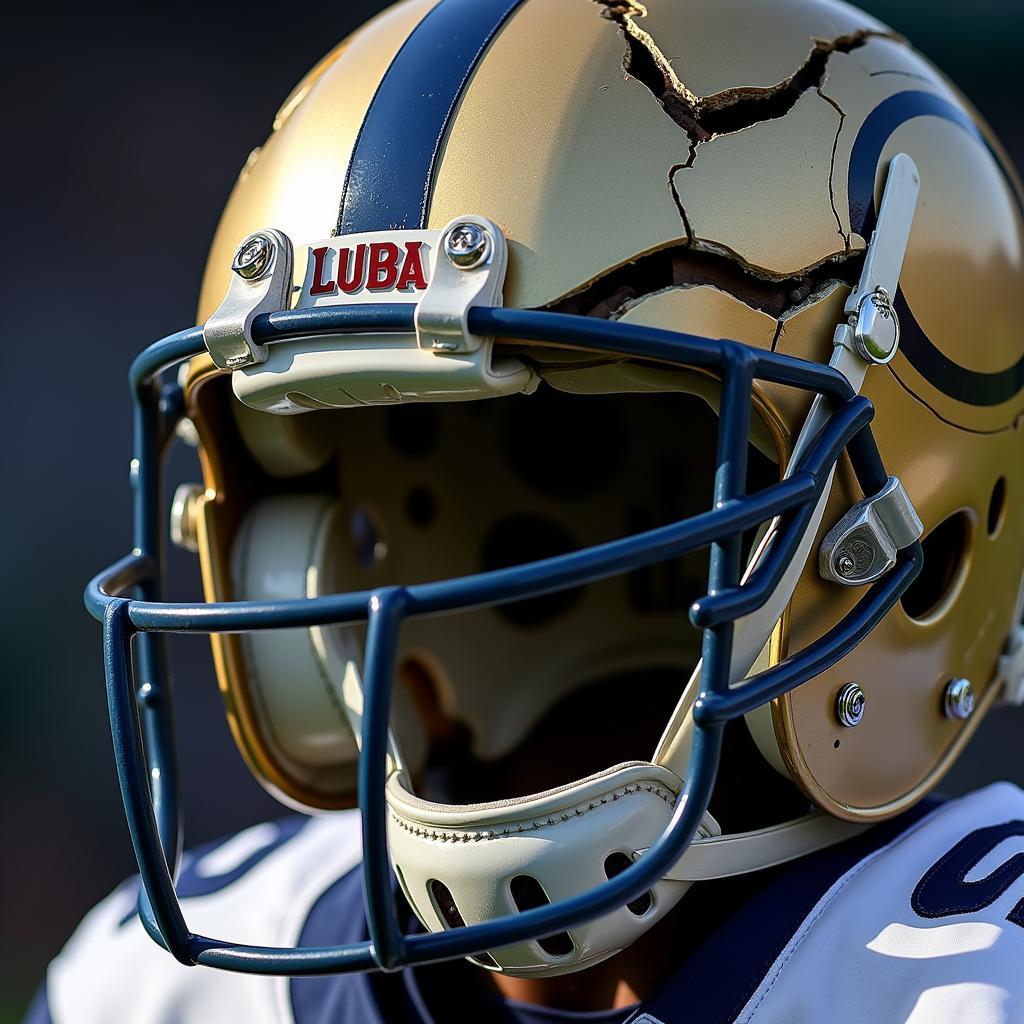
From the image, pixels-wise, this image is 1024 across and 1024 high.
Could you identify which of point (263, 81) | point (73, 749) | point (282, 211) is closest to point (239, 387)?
point (282, 211)

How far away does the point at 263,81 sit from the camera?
13.7ft

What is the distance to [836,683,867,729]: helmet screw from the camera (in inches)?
37.0

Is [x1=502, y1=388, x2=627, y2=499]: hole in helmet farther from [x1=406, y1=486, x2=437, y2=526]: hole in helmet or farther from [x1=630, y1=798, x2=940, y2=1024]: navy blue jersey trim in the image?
[x1=630, y1=798, x2=940, y2=1024]: navy blue jersey trim

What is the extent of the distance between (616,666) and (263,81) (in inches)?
132

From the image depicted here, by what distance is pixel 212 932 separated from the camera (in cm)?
119

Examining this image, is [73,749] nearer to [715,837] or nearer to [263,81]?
[263,81]

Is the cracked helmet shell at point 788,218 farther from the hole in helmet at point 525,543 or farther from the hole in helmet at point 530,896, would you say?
the hole in helmet at point 525,543

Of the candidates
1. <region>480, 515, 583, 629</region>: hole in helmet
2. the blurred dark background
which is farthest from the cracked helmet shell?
the blurred dark background

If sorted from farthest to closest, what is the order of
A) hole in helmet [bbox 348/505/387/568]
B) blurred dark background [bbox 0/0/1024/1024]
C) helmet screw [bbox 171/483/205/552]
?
blurred dark background [bbox 0/0/1024/1024] → hole in helmet [bbox 348/505/387/568] → helmet screw [bbox 171/483/205/552]

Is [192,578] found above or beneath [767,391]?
beneath

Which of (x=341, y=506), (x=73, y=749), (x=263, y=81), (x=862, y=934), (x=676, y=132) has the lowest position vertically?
(x=73, y=749)

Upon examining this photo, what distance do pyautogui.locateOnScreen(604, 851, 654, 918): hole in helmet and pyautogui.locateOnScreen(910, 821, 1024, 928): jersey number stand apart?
19 centimetres

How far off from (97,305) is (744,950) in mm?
3415

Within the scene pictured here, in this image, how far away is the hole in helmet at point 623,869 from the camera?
90 cm
